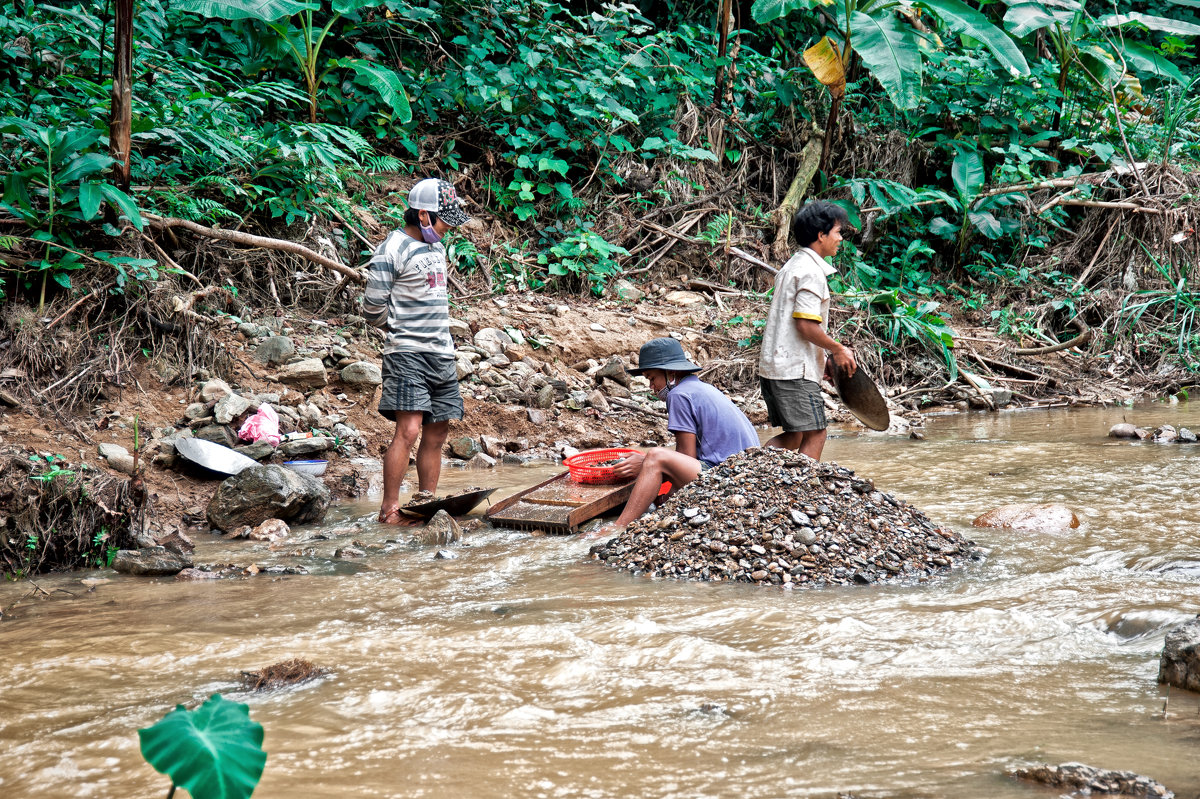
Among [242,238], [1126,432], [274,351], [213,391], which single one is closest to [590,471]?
[213,391]

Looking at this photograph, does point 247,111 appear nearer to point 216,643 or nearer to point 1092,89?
point 216,643

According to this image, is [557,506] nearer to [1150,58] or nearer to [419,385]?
[419,385]

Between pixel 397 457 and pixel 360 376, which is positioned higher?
pixel 360 376

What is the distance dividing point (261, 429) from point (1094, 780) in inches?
199

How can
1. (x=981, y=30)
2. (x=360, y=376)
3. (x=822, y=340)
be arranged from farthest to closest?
(x=981, y=30) < (x=360, y=376) < (x=822, y=340)

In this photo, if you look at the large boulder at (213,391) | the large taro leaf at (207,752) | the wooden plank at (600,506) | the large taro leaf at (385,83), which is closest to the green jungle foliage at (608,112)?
the large taro leaf at (385,83)

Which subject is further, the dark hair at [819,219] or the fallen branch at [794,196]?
the fallen branch at [794,196]

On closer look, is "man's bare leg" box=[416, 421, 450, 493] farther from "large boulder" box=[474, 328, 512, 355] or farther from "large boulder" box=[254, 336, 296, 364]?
"large boulder" box=[474, 328, 512, 355]

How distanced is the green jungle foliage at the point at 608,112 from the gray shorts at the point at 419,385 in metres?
2.69

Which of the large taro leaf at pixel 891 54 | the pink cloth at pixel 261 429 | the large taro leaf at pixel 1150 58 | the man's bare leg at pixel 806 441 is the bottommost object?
the pink cloth at pixel 261 429

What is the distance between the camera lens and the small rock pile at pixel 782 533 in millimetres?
3672

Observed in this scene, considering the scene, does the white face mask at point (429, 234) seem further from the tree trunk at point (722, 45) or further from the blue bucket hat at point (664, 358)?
the tree trunk at point (722, 45)

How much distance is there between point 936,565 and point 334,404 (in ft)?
14.4

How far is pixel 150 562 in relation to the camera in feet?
12.7
